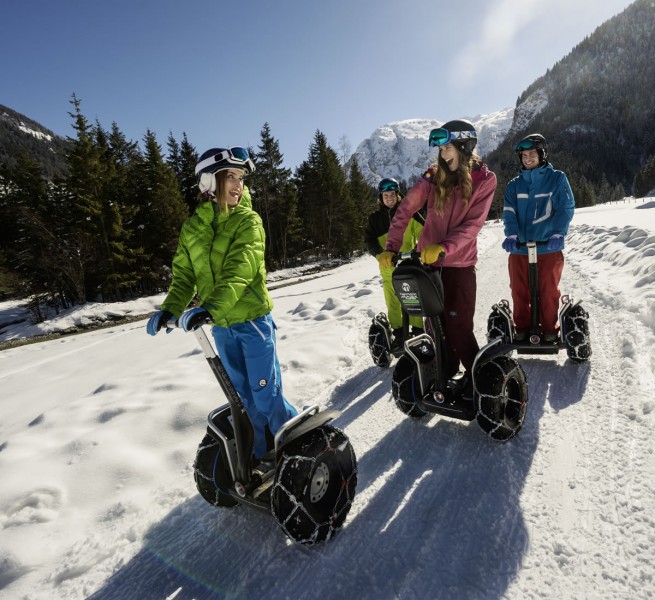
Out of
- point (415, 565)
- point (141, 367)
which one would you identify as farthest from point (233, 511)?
point (141, 367)

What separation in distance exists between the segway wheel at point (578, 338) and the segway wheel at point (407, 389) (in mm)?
1940

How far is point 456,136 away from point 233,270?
219cm

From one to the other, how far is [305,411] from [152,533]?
1.33 m

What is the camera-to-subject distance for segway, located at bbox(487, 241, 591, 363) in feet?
14.0

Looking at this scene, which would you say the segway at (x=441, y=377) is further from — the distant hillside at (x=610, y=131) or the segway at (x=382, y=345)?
the distant hillside at (x=610, y=131)

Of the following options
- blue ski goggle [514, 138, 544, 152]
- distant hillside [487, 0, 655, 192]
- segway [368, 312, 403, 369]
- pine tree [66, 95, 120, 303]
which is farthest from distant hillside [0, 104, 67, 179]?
distant hillside [487, 0, 655, 192]

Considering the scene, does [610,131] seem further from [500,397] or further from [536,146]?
[500,397]

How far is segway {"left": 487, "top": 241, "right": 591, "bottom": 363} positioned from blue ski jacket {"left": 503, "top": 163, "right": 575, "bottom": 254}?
23 cm

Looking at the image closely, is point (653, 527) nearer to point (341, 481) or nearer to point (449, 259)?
point (341, 481)

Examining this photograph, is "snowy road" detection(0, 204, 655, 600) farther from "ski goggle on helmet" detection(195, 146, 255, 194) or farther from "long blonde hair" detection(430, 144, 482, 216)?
"ski goggle on helmet" detection(195, 146, 255, 194)

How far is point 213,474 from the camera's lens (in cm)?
272

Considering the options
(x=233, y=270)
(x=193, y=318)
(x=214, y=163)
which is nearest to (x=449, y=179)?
(x=214, y=163)

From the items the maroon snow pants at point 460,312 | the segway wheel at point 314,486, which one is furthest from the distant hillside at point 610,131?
the segway wheel at point 314,486

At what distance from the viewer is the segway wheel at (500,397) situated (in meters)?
3.06
